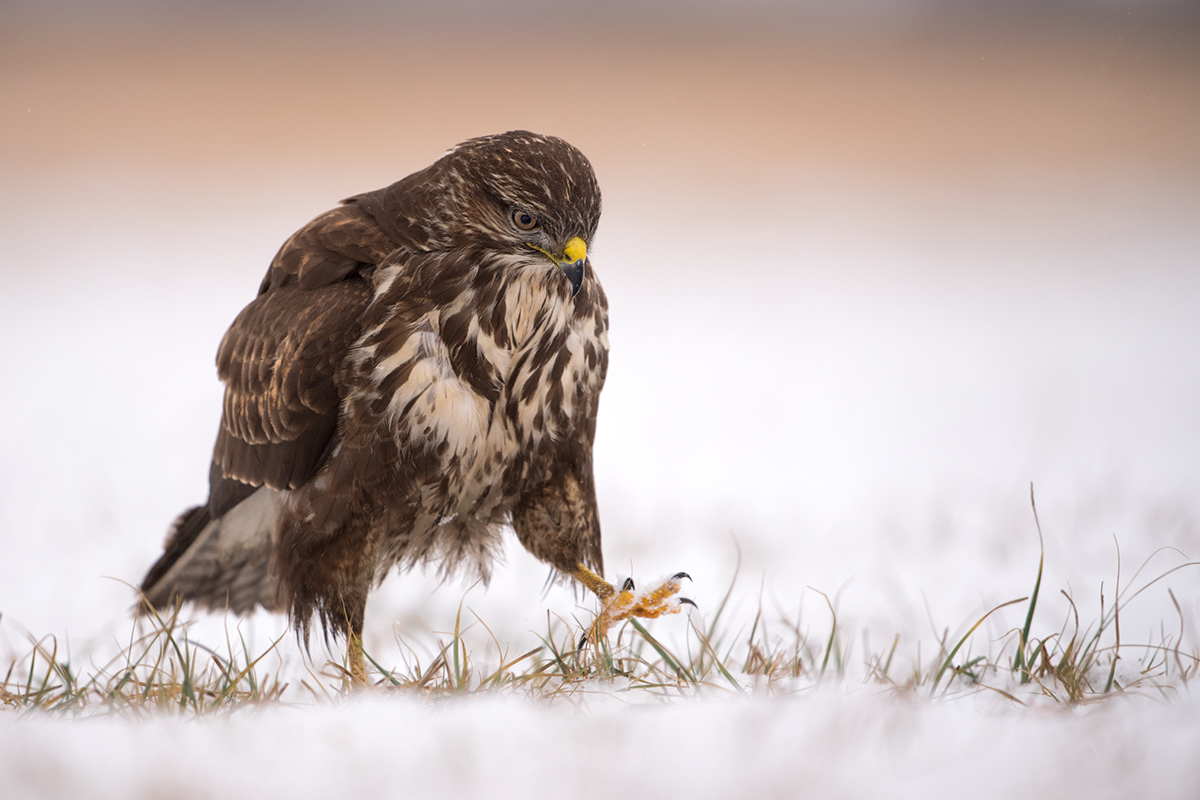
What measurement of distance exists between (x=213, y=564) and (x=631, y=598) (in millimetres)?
1626

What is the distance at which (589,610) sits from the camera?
305 cm

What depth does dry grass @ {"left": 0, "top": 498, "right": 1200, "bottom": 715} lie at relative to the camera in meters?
2.33

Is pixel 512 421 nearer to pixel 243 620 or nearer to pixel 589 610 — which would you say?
pixel 589 610

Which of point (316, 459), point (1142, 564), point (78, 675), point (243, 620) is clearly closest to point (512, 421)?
point (316, 459)

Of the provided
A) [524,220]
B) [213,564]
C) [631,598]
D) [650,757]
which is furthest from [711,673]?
[213,564]

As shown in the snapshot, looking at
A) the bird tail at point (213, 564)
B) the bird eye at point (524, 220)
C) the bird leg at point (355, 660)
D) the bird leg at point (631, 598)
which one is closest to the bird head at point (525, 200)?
the bird eye at point (524, 220)

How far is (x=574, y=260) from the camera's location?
8.61ft

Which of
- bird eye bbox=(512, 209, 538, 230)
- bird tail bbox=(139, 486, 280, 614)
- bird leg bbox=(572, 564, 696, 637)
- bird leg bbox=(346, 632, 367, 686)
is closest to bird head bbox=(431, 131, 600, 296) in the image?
bird eye bbox=(512, 209, 538, 230)

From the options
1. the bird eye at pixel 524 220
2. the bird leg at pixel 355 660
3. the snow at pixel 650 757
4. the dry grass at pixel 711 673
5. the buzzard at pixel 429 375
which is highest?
the bird eye at pixel 524 220

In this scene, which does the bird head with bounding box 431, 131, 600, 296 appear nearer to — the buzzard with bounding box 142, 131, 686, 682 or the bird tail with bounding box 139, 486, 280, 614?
the buzzard with bounding box 142, 131, 686, 682

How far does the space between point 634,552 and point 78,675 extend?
215 centimetres

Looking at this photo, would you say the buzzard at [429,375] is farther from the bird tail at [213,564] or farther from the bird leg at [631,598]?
the bird tail at [213,564]

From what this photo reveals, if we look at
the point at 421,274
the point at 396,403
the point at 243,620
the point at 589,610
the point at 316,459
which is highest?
the point at 421,274

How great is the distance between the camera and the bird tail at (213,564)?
3.49m
